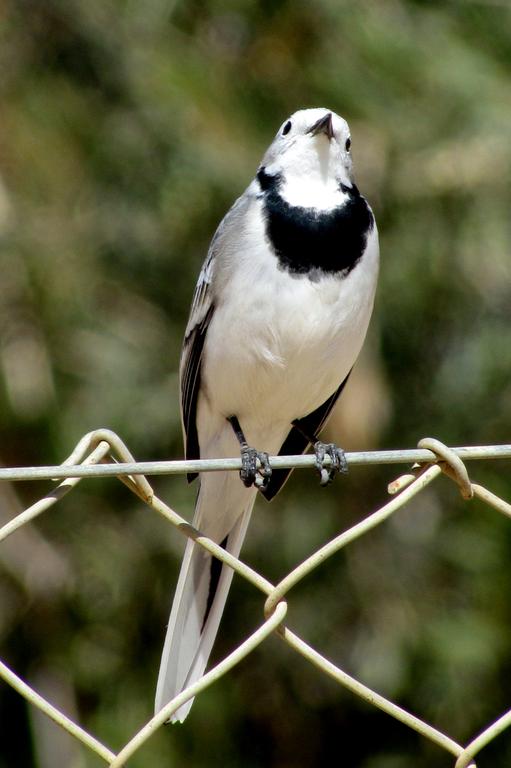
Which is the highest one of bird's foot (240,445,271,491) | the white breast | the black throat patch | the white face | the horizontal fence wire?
the white face

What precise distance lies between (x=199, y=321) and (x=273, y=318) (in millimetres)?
485

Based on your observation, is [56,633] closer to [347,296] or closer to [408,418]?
[408,418]

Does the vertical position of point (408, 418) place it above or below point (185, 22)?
below

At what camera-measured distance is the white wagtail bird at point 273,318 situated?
3.38 meters

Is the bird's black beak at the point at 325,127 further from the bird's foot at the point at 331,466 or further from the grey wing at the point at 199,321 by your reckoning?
the bird's foot at the point at 331,466

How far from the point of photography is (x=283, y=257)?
3.41 m

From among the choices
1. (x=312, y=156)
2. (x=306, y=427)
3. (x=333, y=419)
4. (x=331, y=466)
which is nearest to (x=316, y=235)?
(x=312, y=156)

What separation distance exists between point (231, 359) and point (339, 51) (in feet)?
7.09

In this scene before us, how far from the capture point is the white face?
3695mm

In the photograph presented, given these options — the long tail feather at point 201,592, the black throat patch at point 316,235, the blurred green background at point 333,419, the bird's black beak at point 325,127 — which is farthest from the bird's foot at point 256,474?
the blurred green background at point 333,419

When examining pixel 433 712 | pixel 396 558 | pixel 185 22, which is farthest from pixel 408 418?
pixel 185 22

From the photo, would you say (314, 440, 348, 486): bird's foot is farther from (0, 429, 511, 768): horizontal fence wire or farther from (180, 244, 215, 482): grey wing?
(0, 429, 511, 768): horizontal fence wire

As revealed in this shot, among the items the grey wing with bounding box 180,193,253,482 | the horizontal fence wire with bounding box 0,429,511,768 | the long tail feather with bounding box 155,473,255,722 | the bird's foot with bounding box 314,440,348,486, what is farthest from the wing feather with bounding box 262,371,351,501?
the horizontal fence wire with bounding box 0,429,511,768

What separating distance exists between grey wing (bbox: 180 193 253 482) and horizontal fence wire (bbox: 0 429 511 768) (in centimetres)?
169
